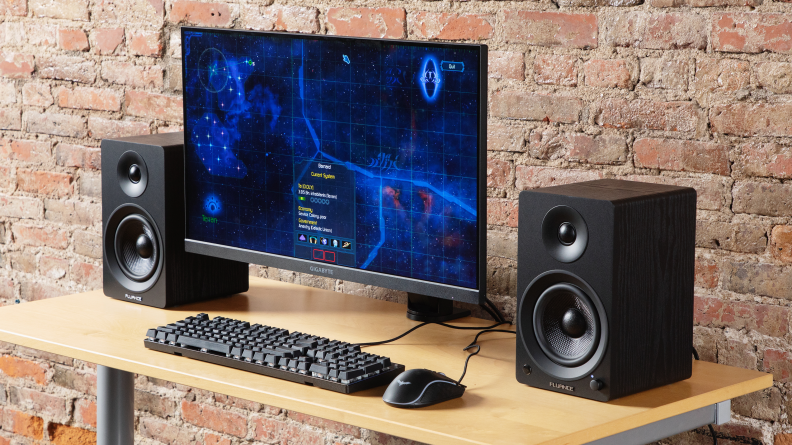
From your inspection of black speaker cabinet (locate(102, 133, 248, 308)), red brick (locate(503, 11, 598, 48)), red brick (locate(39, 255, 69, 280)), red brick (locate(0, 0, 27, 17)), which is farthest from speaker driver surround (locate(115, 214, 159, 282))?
red brick (locate(0, 0, 27, 17))

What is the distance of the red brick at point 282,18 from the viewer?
2.24 m

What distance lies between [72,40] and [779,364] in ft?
6.26

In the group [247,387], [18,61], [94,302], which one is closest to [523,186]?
[247,387]

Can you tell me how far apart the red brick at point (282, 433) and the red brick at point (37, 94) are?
1.04 meters

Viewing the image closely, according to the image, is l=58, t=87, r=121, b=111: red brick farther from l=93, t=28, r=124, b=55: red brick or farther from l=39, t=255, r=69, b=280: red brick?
l=39, t=255, r=69, b=280: red brick

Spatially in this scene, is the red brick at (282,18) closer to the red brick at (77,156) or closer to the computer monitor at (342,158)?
the computer monitor at (342,158)

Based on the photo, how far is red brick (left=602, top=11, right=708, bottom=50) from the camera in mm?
1761

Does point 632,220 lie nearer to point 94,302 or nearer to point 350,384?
point 350,384

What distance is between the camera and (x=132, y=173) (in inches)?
81.4

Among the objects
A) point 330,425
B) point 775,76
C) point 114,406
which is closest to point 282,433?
point 330,425

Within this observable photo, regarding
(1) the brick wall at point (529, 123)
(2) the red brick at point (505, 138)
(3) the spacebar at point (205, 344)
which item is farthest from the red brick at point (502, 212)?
(3) the spacebar at point (205, 344)

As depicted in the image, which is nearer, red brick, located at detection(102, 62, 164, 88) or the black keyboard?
the black keyboard

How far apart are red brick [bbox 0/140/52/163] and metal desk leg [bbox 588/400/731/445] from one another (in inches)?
73.5

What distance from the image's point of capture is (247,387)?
1540 millimetres
